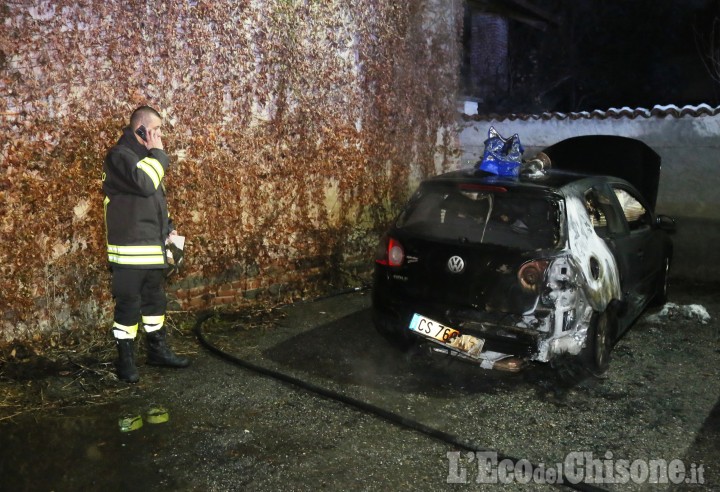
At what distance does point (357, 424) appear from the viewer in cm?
394

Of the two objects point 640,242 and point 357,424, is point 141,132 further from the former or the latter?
point 640,242

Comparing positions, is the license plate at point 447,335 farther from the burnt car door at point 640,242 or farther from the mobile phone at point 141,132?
the mobile phone at point 141,132

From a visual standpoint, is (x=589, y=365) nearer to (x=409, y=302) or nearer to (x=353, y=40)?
(x=409, y=302)

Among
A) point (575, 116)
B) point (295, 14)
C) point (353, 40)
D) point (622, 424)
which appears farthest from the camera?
point (575, 116)

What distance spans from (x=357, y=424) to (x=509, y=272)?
4.64ft

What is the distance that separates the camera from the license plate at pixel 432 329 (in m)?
4.32

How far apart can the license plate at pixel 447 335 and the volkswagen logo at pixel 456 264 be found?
395 millimetres

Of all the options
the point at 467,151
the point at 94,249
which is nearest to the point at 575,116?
the point at 467,151

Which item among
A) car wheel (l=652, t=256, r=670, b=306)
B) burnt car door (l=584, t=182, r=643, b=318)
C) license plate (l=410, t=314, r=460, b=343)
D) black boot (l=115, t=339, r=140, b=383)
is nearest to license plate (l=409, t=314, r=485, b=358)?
license plate (l=410, t=314, r=460, b=343)

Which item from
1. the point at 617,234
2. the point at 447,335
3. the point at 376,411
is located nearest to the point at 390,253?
the point at 447,335

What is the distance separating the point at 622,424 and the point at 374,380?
1715 millimetres

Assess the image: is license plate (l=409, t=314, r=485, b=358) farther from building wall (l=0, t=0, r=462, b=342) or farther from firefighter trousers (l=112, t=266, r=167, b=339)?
building wall (l=0, t=0, r=462, b=342)

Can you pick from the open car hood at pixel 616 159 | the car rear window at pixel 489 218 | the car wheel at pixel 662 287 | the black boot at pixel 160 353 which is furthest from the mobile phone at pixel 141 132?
the open car hood at pixel 616 159

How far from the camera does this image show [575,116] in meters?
8.36
